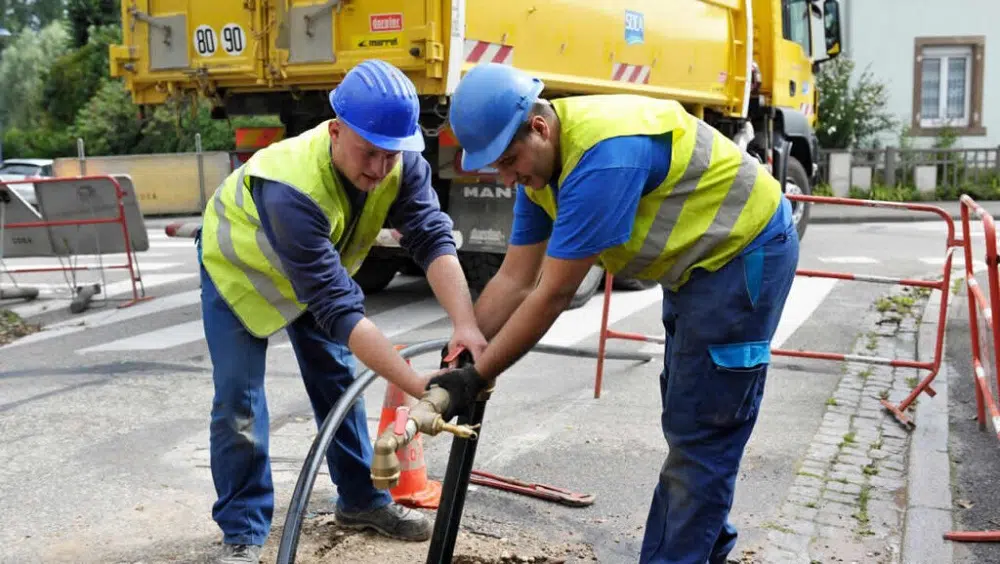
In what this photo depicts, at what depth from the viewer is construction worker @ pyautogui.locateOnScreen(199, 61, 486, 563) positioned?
3.37 metres

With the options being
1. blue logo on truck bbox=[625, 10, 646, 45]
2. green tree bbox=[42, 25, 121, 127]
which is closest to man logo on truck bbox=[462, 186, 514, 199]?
blue logo on truck bbox=[625, 10, 646, 45]

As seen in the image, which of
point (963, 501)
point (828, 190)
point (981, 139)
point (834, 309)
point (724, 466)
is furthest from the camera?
point (981, 139)

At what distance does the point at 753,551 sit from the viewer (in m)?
4.10

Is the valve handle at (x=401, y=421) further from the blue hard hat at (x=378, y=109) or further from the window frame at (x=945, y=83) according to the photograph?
the window frame at (x=945, y=83)

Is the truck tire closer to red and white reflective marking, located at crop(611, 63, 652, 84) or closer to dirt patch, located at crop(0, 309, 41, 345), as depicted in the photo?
A: red and white reflective marking, located at crop(611, 63, 652, 84)

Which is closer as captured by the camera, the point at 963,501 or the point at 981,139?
the point at 963,501

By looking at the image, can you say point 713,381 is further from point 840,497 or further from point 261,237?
point 840,497

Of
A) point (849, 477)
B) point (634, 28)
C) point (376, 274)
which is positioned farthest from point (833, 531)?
point (376, 274)

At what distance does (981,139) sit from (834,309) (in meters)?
14.8

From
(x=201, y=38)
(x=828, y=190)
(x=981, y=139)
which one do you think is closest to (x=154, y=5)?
(x=201, y=38)

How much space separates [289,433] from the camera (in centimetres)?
561

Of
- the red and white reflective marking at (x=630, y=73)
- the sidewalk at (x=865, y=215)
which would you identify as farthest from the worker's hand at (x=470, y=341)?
the sidewalk at (x=865, y=215)

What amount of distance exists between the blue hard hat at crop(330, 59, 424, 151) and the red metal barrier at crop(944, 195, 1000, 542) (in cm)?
261

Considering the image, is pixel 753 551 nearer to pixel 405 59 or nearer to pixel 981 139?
pixel 405 59
